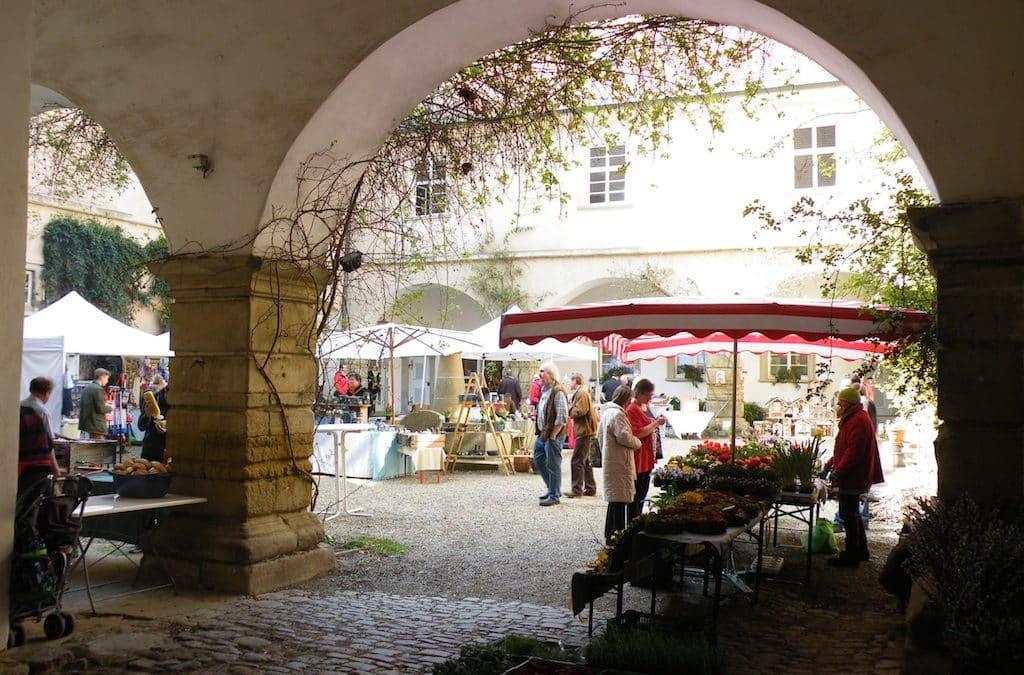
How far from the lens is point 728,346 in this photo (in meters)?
9.70

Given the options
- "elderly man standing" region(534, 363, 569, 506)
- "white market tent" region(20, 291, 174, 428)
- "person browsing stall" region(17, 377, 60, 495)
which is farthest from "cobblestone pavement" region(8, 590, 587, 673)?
"white market tent" region(20, 291, 174, 428)

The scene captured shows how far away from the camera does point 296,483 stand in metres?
6.18

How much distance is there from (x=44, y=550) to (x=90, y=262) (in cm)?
1760

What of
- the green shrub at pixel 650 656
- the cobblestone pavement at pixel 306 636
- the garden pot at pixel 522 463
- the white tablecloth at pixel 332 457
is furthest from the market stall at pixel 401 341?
the green shrub at pixel 650 656

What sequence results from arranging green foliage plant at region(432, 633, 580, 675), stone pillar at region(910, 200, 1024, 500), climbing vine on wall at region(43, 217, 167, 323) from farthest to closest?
climbing vine on wall at region(43, 217, 167, 323) → stone pillar at region(910, 200, 1024, 500) → green foliage plant at region(432, 633, 580, 675)

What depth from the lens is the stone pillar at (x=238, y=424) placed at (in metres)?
5.76

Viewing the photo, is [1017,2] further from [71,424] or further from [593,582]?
[71,424]

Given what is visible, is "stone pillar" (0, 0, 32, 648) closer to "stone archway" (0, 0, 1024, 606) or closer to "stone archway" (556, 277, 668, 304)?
"stone archway" (0, 0, 1024, 606)

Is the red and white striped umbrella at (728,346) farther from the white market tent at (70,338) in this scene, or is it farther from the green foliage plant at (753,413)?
the green foliage plant at (753,413)

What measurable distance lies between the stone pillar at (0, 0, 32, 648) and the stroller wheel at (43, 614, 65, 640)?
9.6 inches

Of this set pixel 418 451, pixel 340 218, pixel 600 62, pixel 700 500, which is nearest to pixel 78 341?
pixel 418 451

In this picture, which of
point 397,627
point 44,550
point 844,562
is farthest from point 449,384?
point 44,550

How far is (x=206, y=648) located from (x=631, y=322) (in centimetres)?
374

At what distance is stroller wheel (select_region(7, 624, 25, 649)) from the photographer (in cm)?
445
